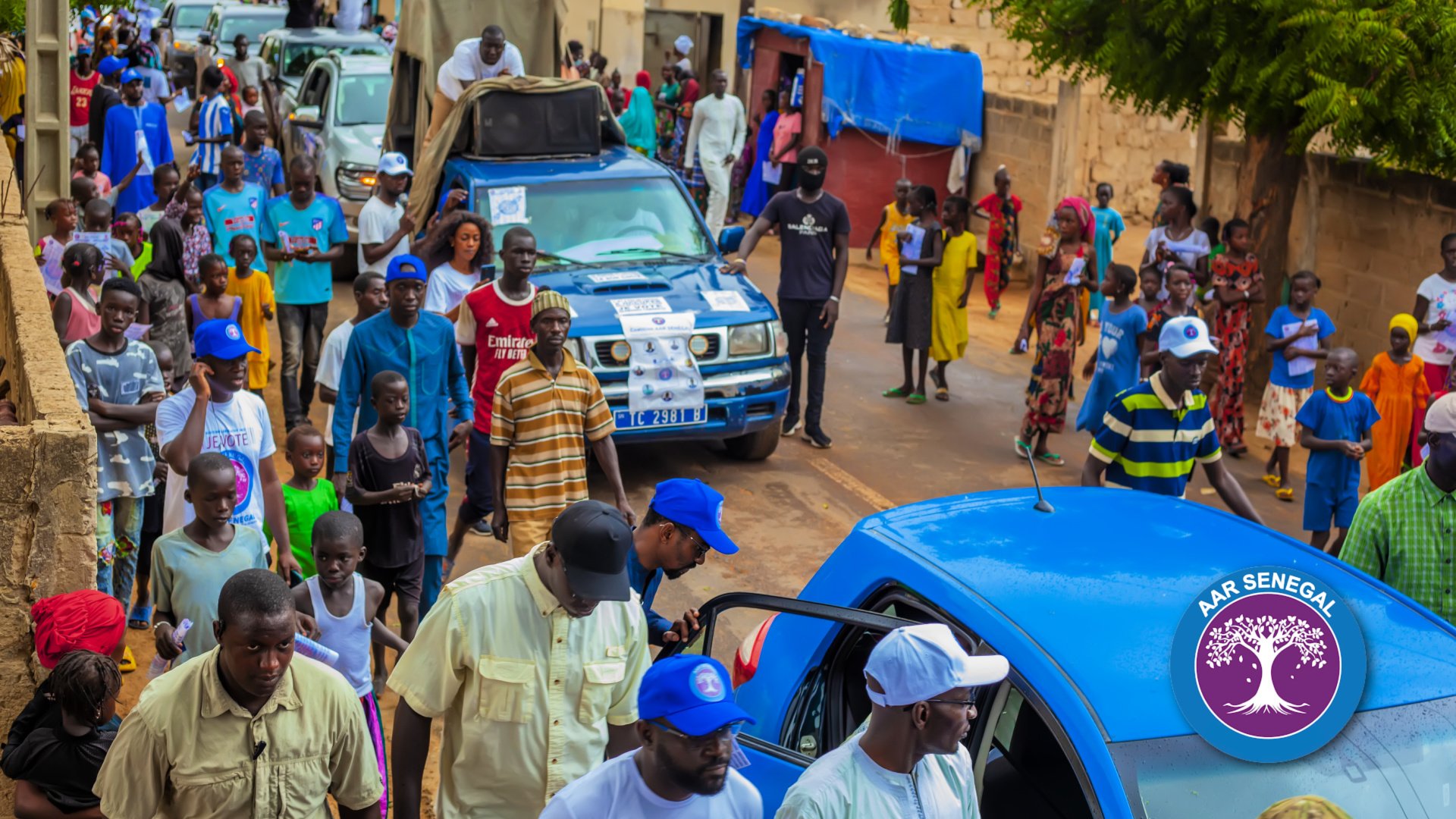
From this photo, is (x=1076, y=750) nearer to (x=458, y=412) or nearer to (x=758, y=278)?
(x=458, y=412)

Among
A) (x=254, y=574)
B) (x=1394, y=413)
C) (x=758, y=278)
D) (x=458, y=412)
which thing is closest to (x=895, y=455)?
(x=1394, y=413)

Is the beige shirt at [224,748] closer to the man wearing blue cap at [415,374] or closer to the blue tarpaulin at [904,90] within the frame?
the man wearing blue cap at [415,374]

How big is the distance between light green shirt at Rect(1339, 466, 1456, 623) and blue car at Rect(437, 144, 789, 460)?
4701mm

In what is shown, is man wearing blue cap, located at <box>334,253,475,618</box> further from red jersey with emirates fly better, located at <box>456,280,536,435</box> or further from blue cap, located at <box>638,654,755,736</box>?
blue cap, located at <box>638,654,755,736</box>

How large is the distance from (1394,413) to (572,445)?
17.0 feet

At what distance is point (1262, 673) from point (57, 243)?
722 centimetres

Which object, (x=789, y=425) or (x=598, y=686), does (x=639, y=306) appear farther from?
(x=598, y=686)

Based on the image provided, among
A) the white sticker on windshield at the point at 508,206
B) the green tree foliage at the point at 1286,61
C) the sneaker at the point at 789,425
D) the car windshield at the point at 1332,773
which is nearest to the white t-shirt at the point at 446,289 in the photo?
the white sticker on windshield at the point at 508,206

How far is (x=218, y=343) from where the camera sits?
5.81m

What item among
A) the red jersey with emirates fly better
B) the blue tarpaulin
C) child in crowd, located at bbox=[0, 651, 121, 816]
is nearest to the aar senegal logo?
child in crowd, located at bbox=[0, 651, 121, 816]

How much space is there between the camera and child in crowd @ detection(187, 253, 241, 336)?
8.40m

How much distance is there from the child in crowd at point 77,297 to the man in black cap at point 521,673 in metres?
4.39

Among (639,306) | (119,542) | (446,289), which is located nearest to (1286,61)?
(639,306)

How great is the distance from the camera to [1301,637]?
355 centimetres
